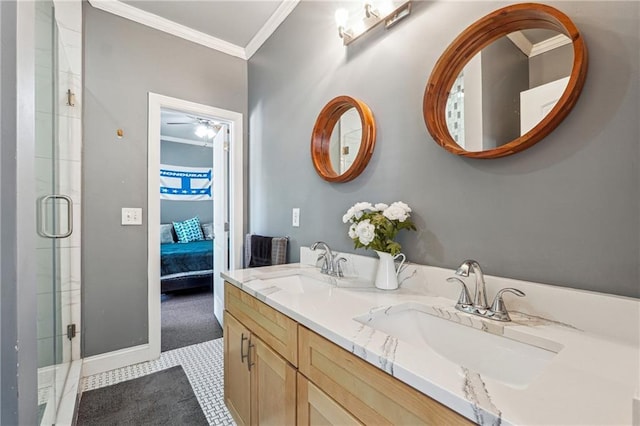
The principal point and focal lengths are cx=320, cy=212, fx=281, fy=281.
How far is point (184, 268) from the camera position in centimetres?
373

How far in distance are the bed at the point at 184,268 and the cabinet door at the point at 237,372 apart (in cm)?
246

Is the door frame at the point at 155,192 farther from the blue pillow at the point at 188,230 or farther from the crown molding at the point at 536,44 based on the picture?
the blue pillow at the point at 188,230

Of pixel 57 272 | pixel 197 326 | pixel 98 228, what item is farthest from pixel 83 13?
pixel 197 326

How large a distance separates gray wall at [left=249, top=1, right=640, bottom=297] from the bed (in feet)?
7.74

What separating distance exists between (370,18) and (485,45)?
61 centimetres

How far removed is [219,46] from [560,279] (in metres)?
2.85

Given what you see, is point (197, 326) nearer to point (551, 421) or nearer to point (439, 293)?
point (439, 293)

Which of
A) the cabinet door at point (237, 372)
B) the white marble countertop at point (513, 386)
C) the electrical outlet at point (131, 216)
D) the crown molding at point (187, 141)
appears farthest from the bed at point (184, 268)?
the white marble countertop at point (513, 386)

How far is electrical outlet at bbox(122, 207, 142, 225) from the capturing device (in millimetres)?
2102

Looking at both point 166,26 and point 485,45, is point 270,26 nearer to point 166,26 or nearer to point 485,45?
point 166,26

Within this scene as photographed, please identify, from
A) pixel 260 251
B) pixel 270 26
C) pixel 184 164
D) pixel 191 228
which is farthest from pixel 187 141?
pixel 260 251

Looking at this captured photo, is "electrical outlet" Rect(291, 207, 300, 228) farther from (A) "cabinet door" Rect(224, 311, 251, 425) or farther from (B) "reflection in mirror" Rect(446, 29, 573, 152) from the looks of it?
(B) "reflection in mirror" Rect(446, 29, 573, 152)

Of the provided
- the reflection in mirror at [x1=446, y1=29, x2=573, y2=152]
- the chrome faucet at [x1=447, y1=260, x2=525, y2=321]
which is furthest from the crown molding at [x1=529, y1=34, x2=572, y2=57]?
the chrome faucet at [x1=447, y1=260, x2=525, y2=321]

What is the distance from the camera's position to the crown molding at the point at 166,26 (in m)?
2.04
